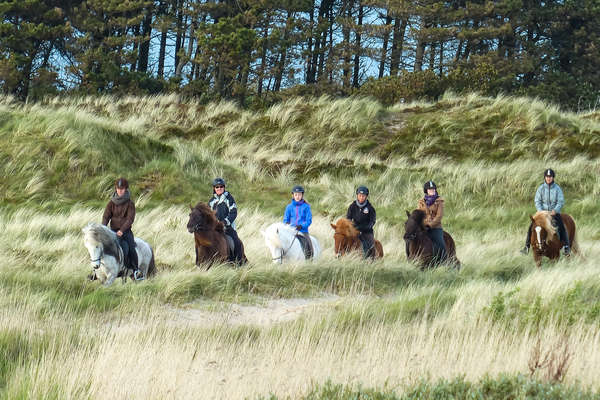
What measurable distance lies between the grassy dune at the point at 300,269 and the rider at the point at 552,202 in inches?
25.8

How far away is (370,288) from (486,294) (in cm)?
233

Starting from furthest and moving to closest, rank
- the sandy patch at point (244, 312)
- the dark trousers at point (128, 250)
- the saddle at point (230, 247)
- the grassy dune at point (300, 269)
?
the saddle at point (230, 247)
the dark trousers at point (128, 250)
the sandy patch at point (244, 312)
the grassy dune at point (300, 269)

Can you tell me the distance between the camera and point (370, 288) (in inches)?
447

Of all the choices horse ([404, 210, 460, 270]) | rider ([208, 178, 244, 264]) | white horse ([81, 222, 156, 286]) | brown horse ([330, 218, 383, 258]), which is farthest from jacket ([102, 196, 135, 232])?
horse ([404, 210, 460, 270])

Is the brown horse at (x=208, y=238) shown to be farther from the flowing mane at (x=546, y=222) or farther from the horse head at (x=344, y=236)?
the flowing mane at (x=546, y=222)

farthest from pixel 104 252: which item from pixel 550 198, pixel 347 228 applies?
pixel 550 198

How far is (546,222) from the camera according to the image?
44.6 feet

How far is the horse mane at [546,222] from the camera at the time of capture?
534 inches

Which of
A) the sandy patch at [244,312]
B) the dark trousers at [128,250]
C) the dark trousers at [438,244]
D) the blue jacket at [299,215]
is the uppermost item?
the blue jacket at [299,215]

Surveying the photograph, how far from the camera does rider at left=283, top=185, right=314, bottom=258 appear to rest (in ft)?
42.5

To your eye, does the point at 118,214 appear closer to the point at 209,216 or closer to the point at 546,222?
the point at 209,216

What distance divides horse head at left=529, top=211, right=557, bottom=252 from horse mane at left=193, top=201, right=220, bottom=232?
19.8 ft

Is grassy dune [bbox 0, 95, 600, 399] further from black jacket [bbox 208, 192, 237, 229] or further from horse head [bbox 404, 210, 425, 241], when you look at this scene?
black jacket [bbox 208, 192, 237, 229]

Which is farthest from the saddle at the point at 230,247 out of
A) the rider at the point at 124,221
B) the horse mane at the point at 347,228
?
the horse mane at the point at 347,228
